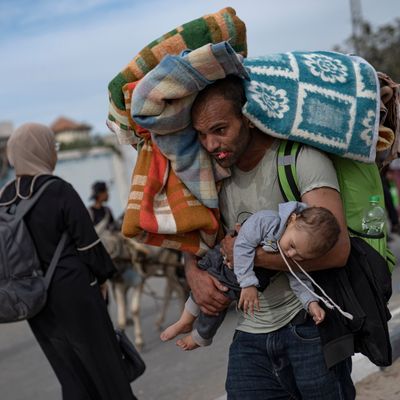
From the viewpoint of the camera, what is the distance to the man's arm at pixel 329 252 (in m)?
2.29

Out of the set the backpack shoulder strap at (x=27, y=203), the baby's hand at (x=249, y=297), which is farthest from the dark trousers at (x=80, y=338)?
the baby's hand at (x=249, y=297)

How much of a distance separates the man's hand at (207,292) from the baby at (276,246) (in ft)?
0.09

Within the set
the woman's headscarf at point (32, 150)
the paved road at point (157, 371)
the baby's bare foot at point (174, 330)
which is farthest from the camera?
the paved road at point (157, 371)

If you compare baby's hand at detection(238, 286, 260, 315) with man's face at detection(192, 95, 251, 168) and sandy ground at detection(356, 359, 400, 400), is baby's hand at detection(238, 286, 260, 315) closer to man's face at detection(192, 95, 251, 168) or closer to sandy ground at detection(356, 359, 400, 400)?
man's face at detection(192, 95, 251, 168)

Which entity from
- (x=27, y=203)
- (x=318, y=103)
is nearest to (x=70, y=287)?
(x=27, y=203)

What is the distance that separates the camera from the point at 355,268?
2.42 meters

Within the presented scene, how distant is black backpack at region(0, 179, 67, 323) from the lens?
3928 millimetres

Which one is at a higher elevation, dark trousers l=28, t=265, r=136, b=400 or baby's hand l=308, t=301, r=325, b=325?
baby's hand l=308, t=301, r=325, b=325

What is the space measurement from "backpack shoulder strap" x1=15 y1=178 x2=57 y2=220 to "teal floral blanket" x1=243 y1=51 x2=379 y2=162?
6.72ft

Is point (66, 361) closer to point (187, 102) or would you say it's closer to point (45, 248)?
point (45, 248)

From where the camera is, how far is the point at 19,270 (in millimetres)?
3977

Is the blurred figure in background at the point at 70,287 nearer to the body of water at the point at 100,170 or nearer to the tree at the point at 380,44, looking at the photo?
the body of water at the point at 100,170

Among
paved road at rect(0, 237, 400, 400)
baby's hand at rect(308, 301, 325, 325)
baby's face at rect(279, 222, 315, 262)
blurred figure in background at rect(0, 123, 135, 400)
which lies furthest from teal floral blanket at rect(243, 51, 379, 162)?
paved road at rect(0, 237, 400, 400)

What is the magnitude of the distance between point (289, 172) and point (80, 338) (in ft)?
7.27
